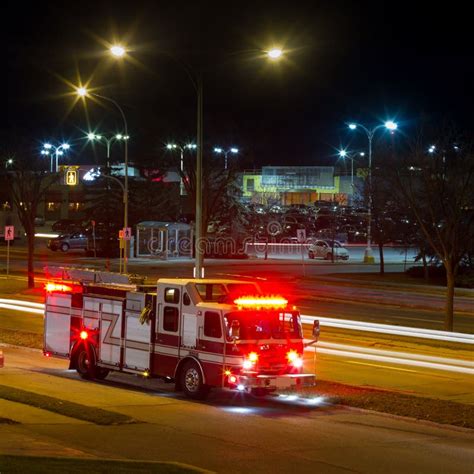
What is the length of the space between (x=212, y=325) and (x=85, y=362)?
4.21 m

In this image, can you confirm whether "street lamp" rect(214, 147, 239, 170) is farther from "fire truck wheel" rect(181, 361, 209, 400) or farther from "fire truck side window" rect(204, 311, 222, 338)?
"fire truck side window" rect(204, 311, 222, 338)

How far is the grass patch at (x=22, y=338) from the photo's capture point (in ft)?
79.9

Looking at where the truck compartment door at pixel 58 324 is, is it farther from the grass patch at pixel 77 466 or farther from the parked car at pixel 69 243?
the parked car at pixel 69 243

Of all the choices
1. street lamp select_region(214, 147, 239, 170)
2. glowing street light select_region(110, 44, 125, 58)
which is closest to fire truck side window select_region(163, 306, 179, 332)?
glowing street light select_region(110, 44, 125, 58)

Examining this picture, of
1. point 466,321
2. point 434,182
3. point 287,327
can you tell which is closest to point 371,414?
point 287,327

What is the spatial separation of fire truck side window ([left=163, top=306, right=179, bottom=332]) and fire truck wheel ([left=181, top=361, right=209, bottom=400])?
832 millimetres

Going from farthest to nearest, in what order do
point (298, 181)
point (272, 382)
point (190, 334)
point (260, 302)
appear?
1. point (298, 181)
2. point (190, 334)
3. point (260, 302)
4. point (272, 382)

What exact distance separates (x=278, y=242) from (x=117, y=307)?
65.1 metres

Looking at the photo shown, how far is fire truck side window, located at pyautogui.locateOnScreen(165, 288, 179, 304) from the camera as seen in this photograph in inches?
677

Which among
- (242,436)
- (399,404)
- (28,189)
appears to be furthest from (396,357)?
(28,189)

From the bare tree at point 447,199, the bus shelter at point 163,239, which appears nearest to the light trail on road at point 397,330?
the bare tree at point 447,199

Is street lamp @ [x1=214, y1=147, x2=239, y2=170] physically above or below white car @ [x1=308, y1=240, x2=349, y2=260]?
above

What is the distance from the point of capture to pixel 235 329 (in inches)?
632

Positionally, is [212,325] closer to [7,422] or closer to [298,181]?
[7,422]
